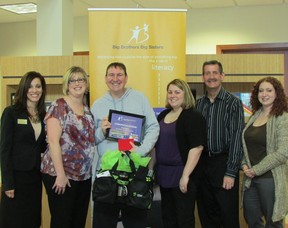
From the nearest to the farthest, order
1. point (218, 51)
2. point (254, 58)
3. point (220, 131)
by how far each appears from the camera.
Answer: point (220, 131) → point (254, 58) → point (218, 51)

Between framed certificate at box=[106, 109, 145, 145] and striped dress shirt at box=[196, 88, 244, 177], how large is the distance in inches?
21.9

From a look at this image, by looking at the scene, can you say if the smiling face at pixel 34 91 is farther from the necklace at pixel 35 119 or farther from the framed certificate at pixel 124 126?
the framed certificate at pixel 124 126

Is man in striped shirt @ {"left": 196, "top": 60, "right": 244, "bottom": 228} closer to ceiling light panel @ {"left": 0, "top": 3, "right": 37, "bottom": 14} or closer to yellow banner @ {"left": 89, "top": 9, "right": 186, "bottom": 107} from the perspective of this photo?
yellow banner @ {"left": 89, "top": 9, "right": 186, "bottom": 107}

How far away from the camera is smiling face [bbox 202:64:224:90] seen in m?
2.75

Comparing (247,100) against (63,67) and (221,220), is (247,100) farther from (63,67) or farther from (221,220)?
(63,67)

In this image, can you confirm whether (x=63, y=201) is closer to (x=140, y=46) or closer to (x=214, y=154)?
(x=214, y=154)

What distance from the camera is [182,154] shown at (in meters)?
2.49

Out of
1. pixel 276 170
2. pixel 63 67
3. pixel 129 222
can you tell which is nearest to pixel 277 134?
pixel 276 170

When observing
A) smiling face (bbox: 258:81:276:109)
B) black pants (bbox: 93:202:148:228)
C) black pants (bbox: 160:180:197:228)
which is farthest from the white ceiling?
black pants (bbox: 93:202:148:228)

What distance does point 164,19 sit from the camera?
127 inches

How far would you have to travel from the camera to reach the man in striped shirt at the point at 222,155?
259 cm

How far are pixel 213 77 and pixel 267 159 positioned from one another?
29.9 inches

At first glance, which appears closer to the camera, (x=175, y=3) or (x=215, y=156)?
(x=215, y=156)

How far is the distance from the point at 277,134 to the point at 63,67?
2.24 meters
